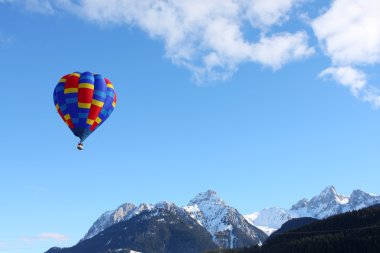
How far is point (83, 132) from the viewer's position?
3268 inches

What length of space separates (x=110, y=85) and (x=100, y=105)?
5.47 metres

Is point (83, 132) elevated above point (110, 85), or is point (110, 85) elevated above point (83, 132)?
point (110, 85)

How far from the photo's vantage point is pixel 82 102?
83.6 metres

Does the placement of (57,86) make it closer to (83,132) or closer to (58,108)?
(58,108)

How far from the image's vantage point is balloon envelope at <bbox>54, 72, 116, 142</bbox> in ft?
273

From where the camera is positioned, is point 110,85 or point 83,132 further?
point 110,85

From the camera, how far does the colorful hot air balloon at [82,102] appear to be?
8331 cm

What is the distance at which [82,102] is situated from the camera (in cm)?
8356

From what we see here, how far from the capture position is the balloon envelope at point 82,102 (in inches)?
3280

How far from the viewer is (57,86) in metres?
87.0

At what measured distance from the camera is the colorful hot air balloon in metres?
83.3

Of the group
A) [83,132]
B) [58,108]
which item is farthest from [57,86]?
[83,132]

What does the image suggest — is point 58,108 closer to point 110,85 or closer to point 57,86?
point 57,86

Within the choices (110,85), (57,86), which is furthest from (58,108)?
(110,85)
